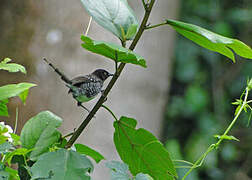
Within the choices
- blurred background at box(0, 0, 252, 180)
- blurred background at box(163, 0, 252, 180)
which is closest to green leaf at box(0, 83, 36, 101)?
blurred background at box(0, 0, 252, 180)

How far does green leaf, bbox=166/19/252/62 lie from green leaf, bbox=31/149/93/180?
6.4 inches

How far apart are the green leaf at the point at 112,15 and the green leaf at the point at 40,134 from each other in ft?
0.38

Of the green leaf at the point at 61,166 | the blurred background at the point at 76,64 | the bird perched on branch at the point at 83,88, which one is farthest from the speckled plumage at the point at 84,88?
the blurred background at the point at 76,64

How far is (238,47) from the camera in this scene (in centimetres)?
43

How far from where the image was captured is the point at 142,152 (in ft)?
1.51

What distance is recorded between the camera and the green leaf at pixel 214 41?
16.3 inches

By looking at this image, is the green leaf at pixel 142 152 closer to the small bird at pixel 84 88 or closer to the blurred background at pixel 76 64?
the small bird at pixel 84 88

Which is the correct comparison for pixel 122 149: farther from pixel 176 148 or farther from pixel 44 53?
pixel 176 148

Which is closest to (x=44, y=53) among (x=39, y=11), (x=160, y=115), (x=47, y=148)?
(x=39, y=11)

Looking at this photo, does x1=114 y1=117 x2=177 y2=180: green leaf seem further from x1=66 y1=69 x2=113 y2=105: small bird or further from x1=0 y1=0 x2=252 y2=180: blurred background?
x1=0 y1=0 x2=252 y2=180: blurred background

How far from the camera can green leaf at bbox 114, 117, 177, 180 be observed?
448 mm

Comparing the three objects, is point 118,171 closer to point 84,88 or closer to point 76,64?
point 84,88

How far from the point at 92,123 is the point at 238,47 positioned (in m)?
0.96

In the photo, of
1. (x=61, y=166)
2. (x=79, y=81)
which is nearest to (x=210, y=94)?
(x=79, y=81)
